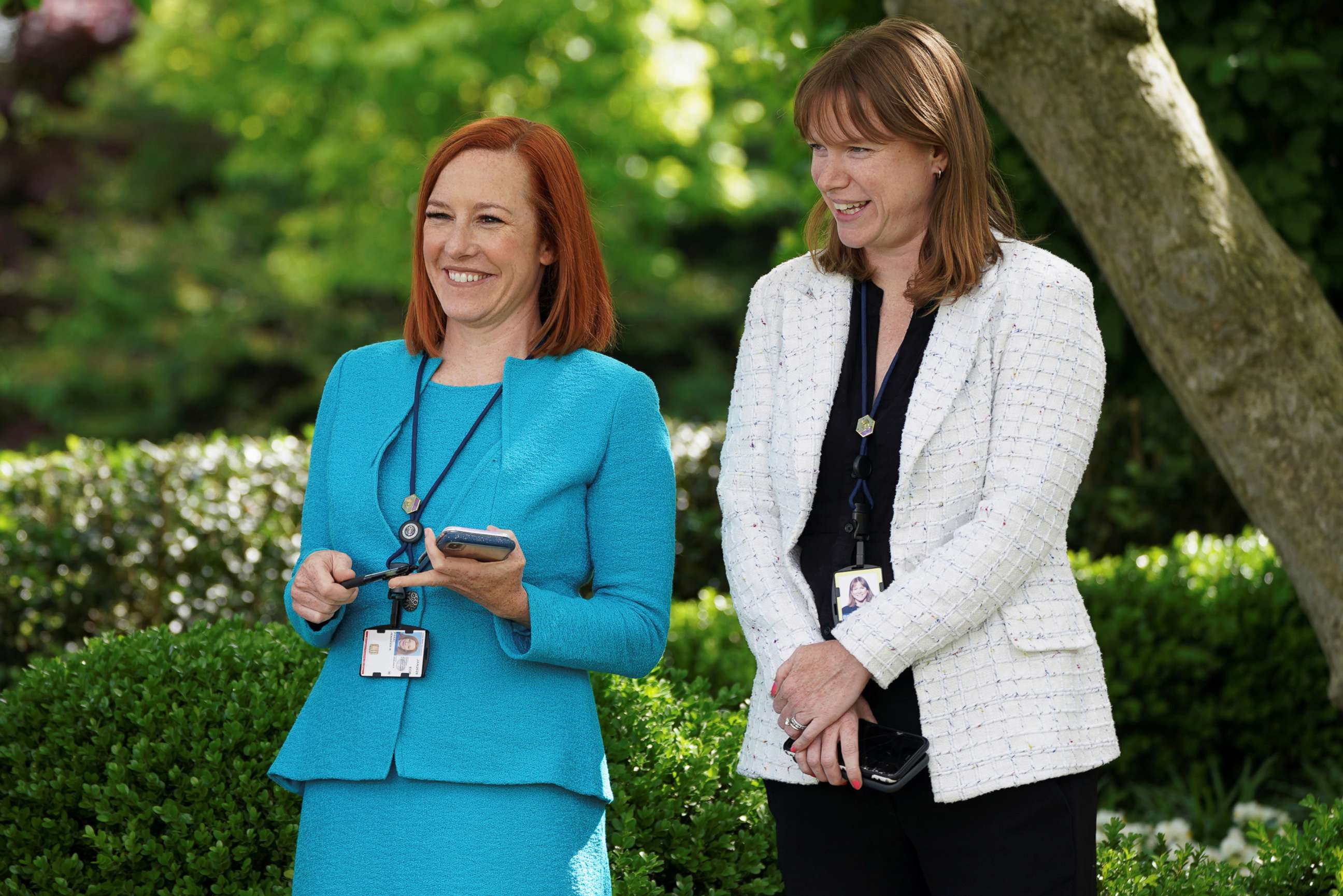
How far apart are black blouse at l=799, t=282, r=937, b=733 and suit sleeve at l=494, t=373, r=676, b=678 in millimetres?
266

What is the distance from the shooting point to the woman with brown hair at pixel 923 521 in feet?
8.07

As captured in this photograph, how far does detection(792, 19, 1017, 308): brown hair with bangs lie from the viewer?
2568mm

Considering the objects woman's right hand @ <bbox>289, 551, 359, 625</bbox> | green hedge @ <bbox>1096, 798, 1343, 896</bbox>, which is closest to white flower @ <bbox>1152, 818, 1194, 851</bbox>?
green hedge @ <bbox>1096, 798, 1343, 896</bbox>

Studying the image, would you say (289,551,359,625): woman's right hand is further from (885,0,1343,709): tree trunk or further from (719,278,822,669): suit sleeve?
(885,0,1343,709): tree trunk

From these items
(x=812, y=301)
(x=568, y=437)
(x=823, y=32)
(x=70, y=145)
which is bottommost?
(x=568, y=437)

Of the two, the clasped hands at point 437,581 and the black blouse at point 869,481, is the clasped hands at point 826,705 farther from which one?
the clasped hands at point 437,581

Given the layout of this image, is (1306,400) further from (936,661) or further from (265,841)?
(265,841)

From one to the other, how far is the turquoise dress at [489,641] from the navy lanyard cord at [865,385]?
13.5 inches

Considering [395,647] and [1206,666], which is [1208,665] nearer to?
[1206,666]

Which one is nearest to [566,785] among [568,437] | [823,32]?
[568,437]

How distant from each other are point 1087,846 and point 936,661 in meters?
0.40

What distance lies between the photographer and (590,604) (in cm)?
252

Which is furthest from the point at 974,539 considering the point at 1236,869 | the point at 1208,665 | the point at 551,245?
the point at 1208,665

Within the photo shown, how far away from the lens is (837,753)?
2.45 m
